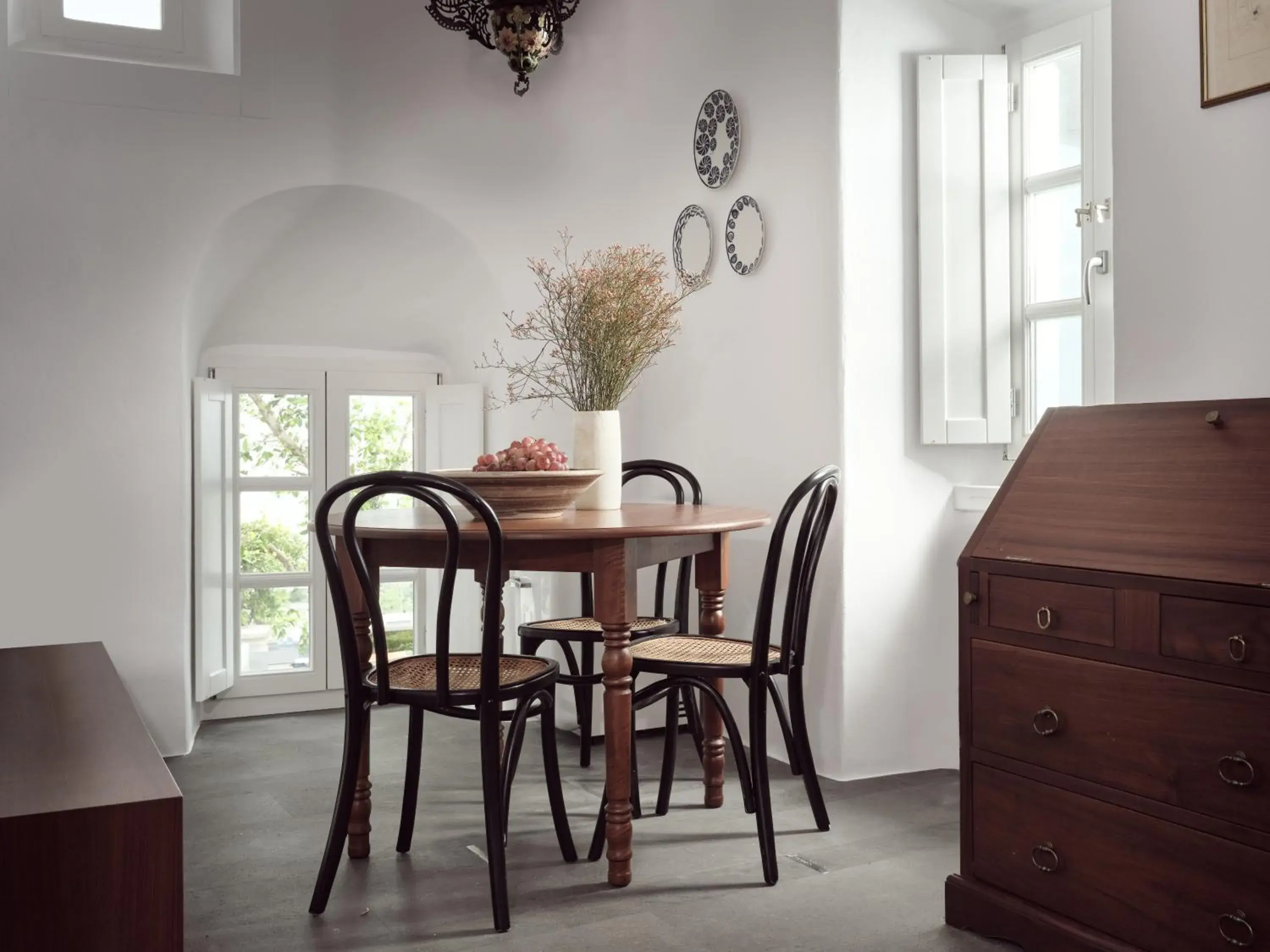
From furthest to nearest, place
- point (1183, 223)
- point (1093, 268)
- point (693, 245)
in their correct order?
point (693, 245) → point (1093, 268) → point (1183, 223)

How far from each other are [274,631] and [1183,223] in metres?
3.68

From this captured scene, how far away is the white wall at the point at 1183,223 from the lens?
8.00 feet

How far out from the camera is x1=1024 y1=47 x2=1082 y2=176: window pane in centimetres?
336

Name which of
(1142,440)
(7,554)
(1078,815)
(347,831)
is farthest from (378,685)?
(7,554)

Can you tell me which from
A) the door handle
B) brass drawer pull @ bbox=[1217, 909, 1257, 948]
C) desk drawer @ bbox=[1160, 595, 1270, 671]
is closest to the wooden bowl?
desk drawer @ bbox=[1160, 595, 1270, 671]

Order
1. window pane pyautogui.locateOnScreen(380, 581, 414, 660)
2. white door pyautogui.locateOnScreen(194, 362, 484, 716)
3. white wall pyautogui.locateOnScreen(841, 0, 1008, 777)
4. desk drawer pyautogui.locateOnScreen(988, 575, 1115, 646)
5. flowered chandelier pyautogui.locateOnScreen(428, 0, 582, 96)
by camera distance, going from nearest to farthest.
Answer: desk drawer pyautogui.locateOnScreen(988, 575, 1115, 646) → white wall pyautogui.locateOnScreen(841, 0, 1008, 777) → flowered chandelier pyautogui.locateOnScreen(428, 0, 582, 96) → white door pyautogui.locateOnScreen(194, 362, 484, 716) → window pane pyautogui.locateOnScreen(380, 581, 414, 660)

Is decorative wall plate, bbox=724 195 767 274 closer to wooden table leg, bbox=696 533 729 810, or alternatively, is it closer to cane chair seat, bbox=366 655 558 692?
wooden table leg, bbox=696 533 729 810

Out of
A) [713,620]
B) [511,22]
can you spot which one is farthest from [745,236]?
[713,620]

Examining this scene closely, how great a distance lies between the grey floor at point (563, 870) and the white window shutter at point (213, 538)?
0.53m

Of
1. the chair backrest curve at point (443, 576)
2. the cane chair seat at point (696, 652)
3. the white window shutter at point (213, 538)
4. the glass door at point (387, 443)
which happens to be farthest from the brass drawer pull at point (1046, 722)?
the glass door at point (387, 443)

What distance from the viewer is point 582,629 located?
3361 millimetres

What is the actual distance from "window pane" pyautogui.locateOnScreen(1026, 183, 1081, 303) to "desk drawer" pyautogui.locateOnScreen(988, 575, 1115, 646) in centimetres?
146

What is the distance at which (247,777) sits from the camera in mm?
3680

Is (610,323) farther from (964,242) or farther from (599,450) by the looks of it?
(964,242)
